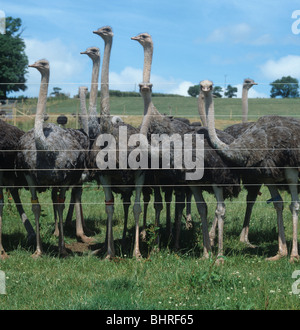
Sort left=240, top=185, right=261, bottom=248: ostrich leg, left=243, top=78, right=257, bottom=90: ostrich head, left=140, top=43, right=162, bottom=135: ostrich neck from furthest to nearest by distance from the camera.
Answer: left=243, top=78, right=257, bottom=90: ostrich head, left=240, top=185, right=261, bottom=248: ostrich leg, left=140, top=43, right=162, bottom=135: ostrich neck

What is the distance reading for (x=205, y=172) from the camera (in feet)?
21.6

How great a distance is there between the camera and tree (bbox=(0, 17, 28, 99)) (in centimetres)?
3678

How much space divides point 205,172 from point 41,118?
2340 mm

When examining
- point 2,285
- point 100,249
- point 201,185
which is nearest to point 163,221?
point 100,249

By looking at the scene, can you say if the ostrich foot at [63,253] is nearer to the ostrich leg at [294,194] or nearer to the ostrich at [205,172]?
the ostrich at [205,172]

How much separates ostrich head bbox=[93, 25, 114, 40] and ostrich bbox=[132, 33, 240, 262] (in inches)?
18.1

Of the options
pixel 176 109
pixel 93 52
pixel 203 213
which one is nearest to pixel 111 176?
pixel 203 213

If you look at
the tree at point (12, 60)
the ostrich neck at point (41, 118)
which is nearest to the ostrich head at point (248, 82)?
the ostrich neck at point (41, 118)

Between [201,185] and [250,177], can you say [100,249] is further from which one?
[250,177]

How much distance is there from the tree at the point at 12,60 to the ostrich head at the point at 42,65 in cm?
2837

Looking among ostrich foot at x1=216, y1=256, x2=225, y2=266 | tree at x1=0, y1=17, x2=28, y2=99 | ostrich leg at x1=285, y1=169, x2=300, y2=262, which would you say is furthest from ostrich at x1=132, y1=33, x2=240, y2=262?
tree at x1=0, y1=17, x2=28, y2=99

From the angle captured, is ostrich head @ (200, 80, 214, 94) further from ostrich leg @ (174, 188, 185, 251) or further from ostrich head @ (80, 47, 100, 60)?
ostrich head @ (80, 47, 100, 60)

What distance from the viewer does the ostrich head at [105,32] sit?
309 inches

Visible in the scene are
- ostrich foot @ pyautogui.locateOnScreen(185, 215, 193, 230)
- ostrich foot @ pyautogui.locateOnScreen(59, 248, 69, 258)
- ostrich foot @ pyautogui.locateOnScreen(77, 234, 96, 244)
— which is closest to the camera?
ostrich foot @ pyautogui.locateOnScreen(59, 248, 69, 258)
